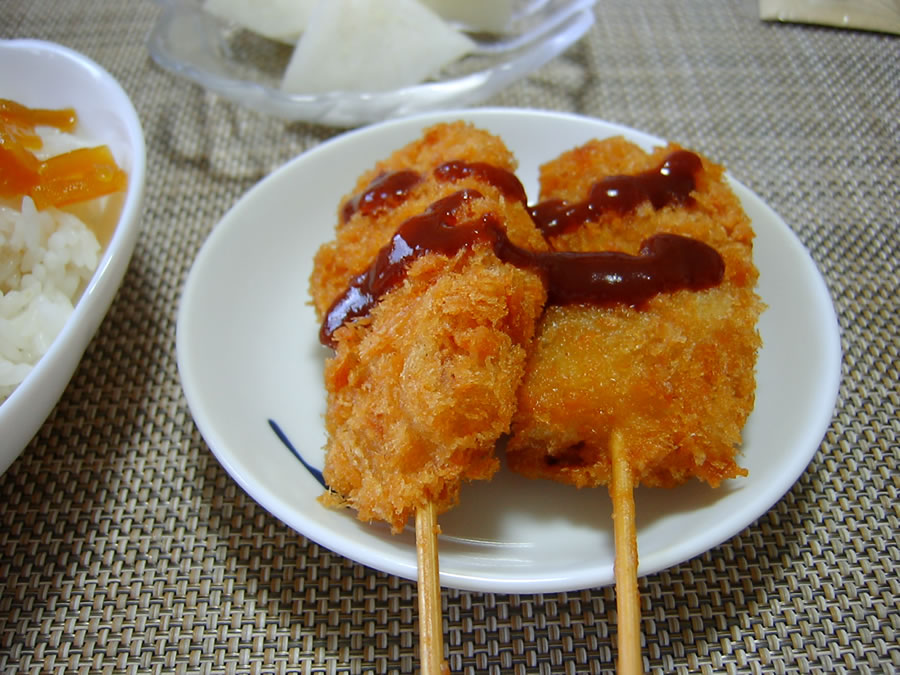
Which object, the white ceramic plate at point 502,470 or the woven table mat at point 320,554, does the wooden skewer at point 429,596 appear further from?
the woven table mat at point 320,554

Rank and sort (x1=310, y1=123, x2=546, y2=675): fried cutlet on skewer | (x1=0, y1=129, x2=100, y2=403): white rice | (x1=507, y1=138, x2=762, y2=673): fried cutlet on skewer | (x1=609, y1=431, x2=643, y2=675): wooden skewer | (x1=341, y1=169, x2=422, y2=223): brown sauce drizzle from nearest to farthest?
(x1=609, y1=431, x2=643, y2=675): wooden skewer → (x1=310, y1=123, x2=546, y2=675): fried cutlet on skewer → (x1=507, y1=138, x2=762, y2=673): fried cutlet on skewer → (x1=0, y1=129, x2=100, y2=403): white rice → (x1=341, y1=169, x2=422, y2=223): brown sauce drizzle

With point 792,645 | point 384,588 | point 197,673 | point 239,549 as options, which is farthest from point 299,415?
point 792,645

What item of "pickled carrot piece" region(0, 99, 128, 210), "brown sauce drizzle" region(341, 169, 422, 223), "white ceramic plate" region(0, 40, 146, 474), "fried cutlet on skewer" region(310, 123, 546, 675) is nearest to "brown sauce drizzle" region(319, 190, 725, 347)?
"fried cutlet on skewer" region(310, 123, 546, 675)

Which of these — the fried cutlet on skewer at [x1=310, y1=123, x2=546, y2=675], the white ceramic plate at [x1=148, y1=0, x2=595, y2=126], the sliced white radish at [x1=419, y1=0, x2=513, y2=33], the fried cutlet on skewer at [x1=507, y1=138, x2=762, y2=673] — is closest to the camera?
the fried cutlet on skewer at [x1=310, y1=123, x2=546, y2=675]

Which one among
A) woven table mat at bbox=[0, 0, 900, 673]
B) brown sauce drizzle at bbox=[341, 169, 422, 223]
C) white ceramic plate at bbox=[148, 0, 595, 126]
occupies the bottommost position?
woven table mat at bbox=[0, 0, 900, 673]

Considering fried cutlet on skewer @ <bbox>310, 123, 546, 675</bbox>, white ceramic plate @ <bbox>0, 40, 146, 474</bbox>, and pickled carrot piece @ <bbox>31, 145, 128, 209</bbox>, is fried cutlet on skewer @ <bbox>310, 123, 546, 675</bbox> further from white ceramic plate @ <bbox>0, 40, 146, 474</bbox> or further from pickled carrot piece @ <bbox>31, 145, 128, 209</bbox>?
pickled carrot piece @ <bbox>31, 145, 128, 209</bbox>

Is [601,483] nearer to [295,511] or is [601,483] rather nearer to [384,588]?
[384,588]
